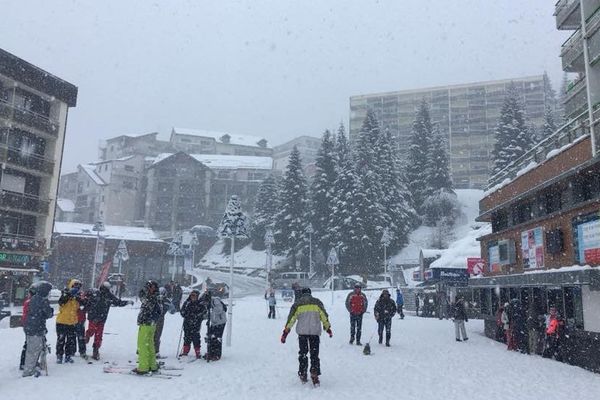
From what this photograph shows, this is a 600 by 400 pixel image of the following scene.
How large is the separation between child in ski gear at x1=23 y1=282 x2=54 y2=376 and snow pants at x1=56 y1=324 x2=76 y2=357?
3.35 feet

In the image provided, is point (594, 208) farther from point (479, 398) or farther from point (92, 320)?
point (92, 320)

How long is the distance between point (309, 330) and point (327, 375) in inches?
61.5

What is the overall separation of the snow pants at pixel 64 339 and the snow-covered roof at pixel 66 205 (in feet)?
290

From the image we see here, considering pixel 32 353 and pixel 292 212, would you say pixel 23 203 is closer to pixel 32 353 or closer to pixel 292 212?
pixel 32 353

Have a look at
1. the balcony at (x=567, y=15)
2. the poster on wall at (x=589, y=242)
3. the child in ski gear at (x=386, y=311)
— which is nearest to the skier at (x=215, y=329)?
the child in ski gear at (x=386, y=311)

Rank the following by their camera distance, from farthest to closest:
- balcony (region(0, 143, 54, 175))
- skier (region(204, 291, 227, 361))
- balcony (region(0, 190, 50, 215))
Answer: balcony (region(0, 143, 54, 175)) → balcony (region(0, 190, 50, 215)) → skier (region(204, 291, 227, 361))

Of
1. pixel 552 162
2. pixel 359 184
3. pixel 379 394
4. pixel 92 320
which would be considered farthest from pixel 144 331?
pixel 359 184

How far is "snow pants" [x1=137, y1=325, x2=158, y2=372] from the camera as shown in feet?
30.5

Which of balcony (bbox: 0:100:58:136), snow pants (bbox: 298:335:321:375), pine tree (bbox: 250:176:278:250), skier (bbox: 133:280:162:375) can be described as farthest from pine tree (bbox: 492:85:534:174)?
skier (bbox: 133:280:162:375)

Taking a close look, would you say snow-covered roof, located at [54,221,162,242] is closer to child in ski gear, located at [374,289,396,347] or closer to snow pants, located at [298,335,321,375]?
child in ski gear, located at [374,289,396,347]

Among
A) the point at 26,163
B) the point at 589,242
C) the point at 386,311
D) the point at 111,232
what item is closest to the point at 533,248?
the point at 589,242

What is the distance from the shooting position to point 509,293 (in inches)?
760

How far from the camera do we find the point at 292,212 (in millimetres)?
Answer: 60812

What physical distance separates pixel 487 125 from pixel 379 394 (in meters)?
103
